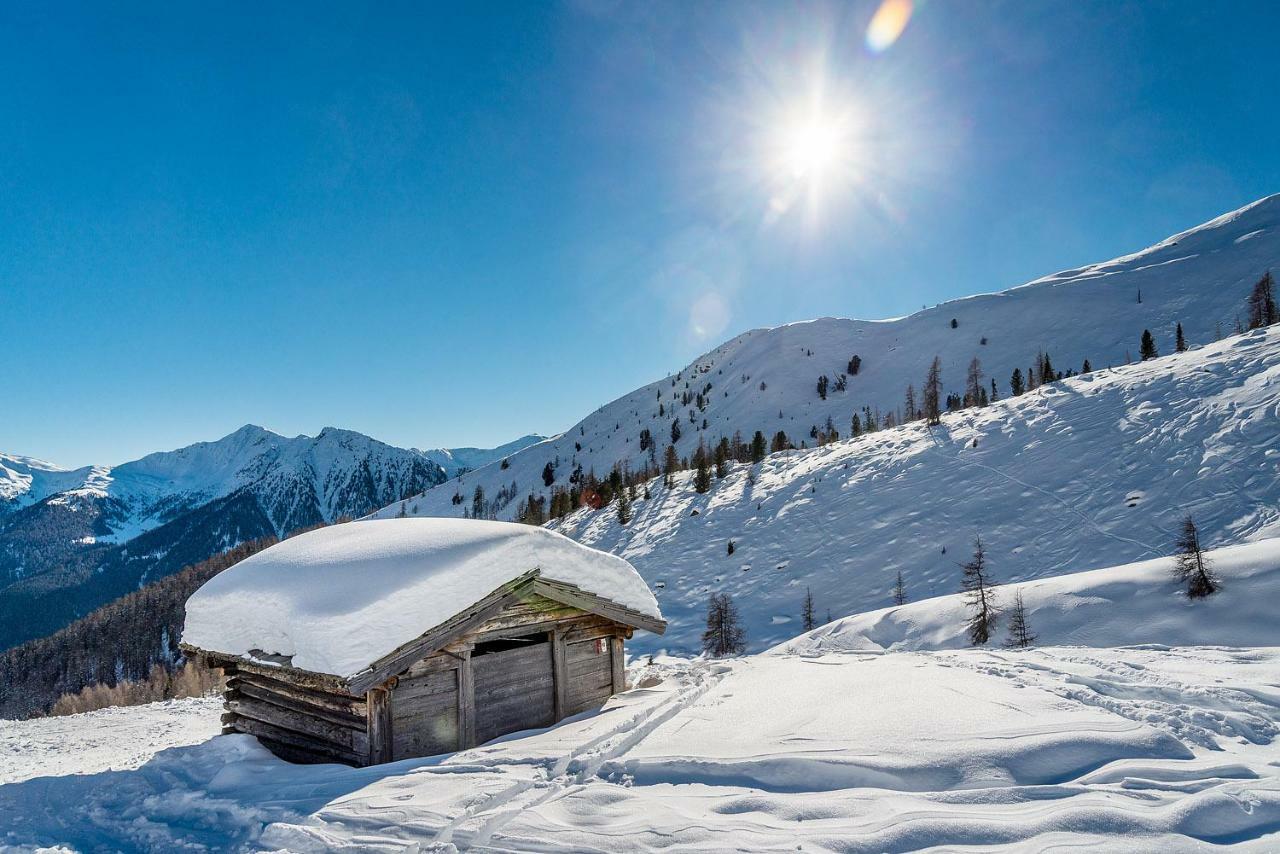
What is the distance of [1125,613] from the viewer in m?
13.9

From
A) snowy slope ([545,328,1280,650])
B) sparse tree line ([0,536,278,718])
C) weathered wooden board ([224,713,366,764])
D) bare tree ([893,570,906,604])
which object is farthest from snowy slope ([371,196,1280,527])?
weathered wooden board ([224,713,366,764])

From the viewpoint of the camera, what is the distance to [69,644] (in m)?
90.3

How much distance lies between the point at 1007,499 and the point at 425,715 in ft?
96.0

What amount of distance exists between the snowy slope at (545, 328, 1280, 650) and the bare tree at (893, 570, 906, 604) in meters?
0.30

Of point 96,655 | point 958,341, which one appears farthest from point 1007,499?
point 96,655

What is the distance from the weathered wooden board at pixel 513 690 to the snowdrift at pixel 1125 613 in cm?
1126

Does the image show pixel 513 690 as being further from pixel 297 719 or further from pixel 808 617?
pixel 808 617

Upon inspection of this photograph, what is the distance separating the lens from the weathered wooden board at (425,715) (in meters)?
8.29

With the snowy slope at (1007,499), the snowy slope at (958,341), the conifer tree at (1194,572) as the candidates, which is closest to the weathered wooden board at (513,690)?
the conifer tree at (1194,572)

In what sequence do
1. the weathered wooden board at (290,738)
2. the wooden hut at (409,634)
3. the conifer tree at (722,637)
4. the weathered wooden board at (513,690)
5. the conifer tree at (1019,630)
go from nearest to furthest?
the wooden hut at (409,634) < the weathered wooden board at (290,738) < the weathered wooden board at (513,690) < the conifer tree at (1019,630) < the conifer tree at (722,637)

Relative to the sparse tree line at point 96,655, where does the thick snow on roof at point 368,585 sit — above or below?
above

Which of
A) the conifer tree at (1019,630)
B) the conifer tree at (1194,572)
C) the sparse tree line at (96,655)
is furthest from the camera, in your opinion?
the sparse tree line at (96,655)

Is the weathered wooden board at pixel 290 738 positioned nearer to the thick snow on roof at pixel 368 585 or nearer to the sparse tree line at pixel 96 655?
the thick snow on roof at pixel 368 585

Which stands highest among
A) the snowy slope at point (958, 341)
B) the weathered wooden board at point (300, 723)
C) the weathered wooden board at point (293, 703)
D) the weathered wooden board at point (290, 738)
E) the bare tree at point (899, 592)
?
the snowy slope at point (958, 341)
